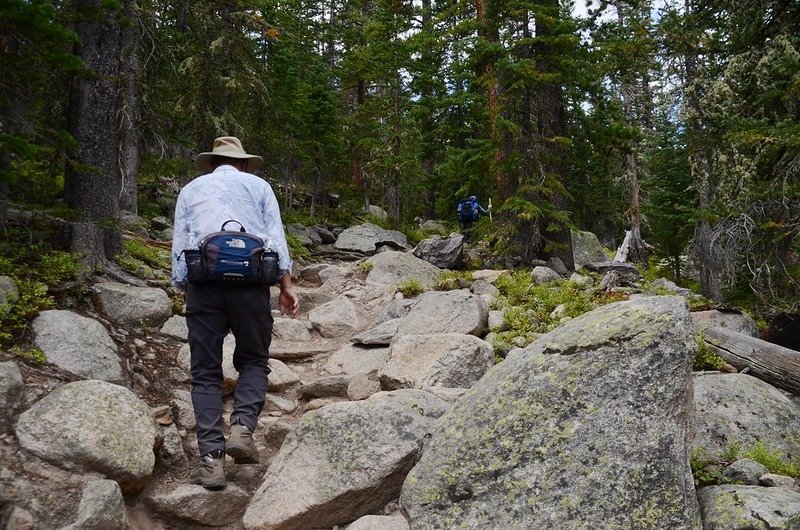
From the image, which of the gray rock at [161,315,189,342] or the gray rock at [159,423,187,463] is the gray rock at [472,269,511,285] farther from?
the gray rock at [159,423,187,463]

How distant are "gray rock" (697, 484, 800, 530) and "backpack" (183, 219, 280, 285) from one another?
137 inches

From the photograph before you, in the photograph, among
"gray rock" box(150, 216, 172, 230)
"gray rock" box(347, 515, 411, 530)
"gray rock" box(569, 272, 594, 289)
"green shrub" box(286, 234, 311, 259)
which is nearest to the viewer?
"gray rock" box(347, 515, 411, 530)

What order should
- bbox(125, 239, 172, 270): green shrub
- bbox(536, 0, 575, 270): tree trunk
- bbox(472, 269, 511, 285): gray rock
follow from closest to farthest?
1. bbox(125, 239, 172, 270): green shrub
2. bbox(472, 269, 511, 285): gray rock
3. bbox(536, 0, 575, 270): tree trunk

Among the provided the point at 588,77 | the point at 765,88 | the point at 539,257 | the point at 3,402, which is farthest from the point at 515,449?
the point at 588,77

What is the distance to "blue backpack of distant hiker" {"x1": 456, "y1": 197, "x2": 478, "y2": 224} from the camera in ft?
65.2

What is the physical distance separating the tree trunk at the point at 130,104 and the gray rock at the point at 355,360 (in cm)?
517

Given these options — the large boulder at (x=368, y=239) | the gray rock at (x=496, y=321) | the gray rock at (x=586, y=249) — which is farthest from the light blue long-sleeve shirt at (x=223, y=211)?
the gray rock at (x=586, y=249)

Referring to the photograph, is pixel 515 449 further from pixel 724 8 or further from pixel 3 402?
pixel 724 8

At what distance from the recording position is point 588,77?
491 inches

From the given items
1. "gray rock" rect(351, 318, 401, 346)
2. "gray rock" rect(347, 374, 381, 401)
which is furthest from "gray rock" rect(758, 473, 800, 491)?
"gray rock" rect(351, 318, 401, 346)

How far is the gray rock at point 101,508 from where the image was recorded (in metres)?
3.64

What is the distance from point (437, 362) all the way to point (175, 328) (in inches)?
139

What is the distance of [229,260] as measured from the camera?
4293 millimetres

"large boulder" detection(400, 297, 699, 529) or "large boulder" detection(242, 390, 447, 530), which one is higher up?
"large boulder" detection(400, 297, 699, 529)
